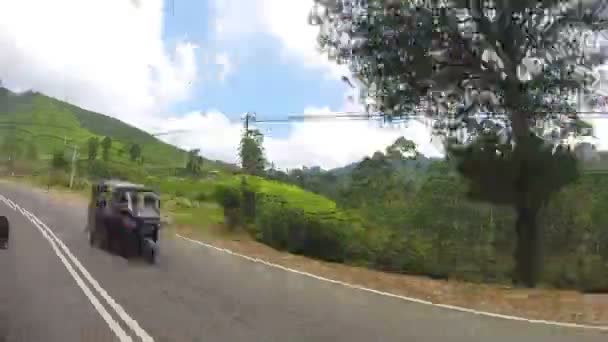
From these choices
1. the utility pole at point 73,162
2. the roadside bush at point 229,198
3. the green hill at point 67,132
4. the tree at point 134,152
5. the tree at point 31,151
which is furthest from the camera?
the tree at point 31,151

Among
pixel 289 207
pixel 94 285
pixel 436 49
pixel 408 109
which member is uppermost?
pixel 436 49

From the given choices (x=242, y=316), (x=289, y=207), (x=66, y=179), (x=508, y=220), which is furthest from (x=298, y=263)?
(x=66, y=179)

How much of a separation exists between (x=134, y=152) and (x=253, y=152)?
5491mm

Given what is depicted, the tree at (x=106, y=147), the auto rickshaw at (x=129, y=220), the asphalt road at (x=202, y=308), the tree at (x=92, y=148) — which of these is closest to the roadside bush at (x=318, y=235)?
the asphalt road at (x=202, y=308)

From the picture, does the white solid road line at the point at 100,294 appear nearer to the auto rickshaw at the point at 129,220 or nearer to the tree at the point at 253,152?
the auto rickshaw at the point at 129,220

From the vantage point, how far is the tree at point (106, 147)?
82.6 feet

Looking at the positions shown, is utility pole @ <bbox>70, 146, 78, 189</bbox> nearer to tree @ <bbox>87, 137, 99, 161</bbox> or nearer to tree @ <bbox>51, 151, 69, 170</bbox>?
tree @ <bbox>51, 151, 69, 170</bbox>

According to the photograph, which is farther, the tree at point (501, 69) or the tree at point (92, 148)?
the tree at point (92, 148)

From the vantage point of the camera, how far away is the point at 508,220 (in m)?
25.2

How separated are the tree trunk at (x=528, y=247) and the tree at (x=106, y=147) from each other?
15.5m

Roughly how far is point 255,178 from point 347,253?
6563 mm

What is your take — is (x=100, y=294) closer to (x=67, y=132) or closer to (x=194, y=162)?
(x=194, y=162)

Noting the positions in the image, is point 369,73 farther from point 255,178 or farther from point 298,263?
point 255,178

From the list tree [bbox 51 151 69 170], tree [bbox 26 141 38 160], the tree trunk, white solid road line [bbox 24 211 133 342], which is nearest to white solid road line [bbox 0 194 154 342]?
white solid road line [bbox 24 211 133 342]
